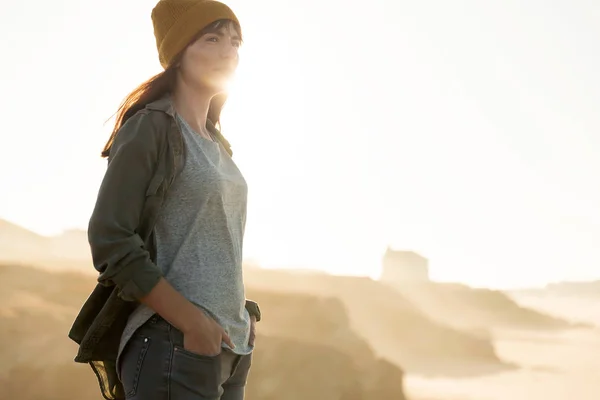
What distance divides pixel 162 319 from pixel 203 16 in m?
0.95

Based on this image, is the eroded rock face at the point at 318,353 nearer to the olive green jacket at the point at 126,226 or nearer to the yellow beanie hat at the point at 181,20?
the olive green jacket at the point at 126,226

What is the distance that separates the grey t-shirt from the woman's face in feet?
0.62

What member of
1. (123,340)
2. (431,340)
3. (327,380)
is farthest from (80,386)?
(431,340)

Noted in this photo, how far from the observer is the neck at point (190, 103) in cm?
213

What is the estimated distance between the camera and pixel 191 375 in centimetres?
185

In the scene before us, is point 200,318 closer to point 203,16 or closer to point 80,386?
point 203,16

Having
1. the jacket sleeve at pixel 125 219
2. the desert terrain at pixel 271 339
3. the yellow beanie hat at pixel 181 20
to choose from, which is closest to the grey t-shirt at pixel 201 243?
the jacket sleeve at pixel 125 219

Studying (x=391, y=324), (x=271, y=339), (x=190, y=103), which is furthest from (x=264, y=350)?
(x=391, y=324)

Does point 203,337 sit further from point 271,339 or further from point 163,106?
point 271,339

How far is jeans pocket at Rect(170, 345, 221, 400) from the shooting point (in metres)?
1.83

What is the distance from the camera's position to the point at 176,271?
1928mm

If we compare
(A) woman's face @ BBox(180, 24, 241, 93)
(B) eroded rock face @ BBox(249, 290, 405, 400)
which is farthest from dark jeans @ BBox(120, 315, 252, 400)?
(B) eroded rock face @ BBox(249, 290, 405, 400)

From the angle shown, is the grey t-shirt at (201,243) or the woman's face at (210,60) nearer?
the grey t-shirt at (201,243)

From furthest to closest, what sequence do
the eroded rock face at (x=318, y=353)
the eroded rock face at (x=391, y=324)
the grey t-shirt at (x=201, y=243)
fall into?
the eroded rock face at (x=391, y=324), the eroded rock face at (x=318, y=353), the grey t-shirt at (x=201, y=243)
